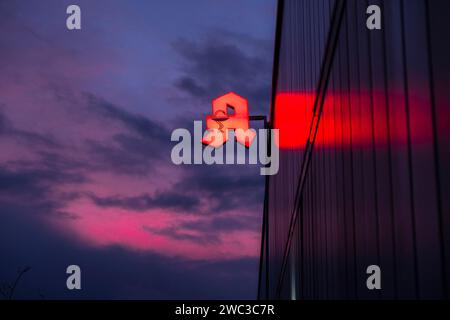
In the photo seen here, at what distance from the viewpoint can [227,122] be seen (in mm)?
18688

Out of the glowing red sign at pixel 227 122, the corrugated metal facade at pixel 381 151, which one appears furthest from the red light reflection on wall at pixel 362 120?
the glowing red sign at pixel 227 122

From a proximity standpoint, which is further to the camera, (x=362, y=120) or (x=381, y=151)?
(x=362, y=120)

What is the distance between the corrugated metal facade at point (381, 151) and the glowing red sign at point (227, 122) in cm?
997

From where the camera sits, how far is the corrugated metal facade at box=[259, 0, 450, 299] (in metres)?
2.87

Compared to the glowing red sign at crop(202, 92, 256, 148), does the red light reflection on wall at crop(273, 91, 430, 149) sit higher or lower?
lower

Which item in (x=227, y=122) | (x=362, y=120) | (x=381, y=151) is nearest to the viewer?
(x=381, y=151)

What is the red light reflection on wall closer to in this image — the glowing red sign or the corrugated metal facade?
the corrugated metal facade

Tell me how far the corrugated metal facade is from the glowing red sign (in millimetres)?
9966

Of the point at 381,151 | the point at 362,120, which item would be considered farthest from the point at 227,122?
the point at 381,151

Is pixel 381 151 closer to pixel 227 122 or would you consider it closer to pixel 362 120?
pixel 362 120

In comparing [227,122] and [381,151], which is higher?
[227,122]

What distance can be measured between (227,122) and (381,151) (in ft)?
48.5

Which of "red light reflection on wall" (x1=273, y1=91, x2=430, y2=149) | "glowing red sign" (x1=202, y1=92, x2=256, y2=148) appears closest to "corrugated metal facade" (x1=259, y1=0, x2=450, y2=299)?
"red light reflection on wall" (x1=273, y1=91, x2=430, y2=149)

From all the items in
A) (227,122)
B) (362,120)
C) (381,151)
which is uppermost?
(227,122)
